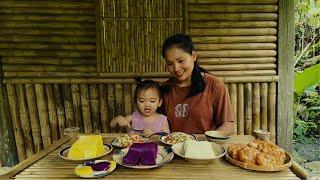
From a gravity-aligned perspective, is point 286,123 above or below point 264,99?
below

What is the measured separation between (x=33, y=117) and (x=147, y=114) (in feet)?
6.29

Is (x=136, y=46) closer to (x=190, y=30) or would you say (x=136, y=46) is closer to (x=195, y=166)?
(x=190, y=30)

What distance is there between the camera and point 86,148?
75.8 inches

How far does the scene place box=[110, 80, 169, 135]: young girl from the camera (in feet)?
9.13

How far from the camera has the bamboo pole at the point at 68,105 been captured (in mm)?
4004

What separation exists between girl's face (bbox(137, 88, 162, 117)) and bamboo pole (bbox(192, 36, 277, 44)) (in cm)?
135

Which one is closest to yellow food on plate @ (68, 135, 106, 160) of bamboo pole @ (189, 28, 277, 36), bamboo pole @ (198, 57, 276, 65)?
bamboo pole @ (198, 57, 276, 65)

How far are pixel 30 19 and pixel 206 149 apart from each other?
117 inches

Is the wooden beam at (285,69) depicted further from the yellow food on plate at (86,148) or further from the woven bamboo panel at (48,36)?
the yellow food on plate at (86,148)

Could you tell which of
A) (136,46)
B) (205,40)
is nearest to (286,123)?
(205,40)

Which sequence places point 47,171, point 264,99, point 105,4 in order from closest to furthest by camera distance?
point 47,171 → point 105,4 → point 264,99

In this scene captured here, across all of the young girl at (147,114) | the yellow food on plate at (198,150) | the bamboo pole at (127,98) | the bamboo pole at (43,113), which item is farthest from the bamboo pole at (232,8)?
the yellow food on plate at (198,150)

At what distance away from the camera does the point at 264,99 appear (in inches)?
161

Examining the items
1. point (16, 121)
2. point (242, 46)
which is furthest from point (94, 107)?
point (242, 46)
